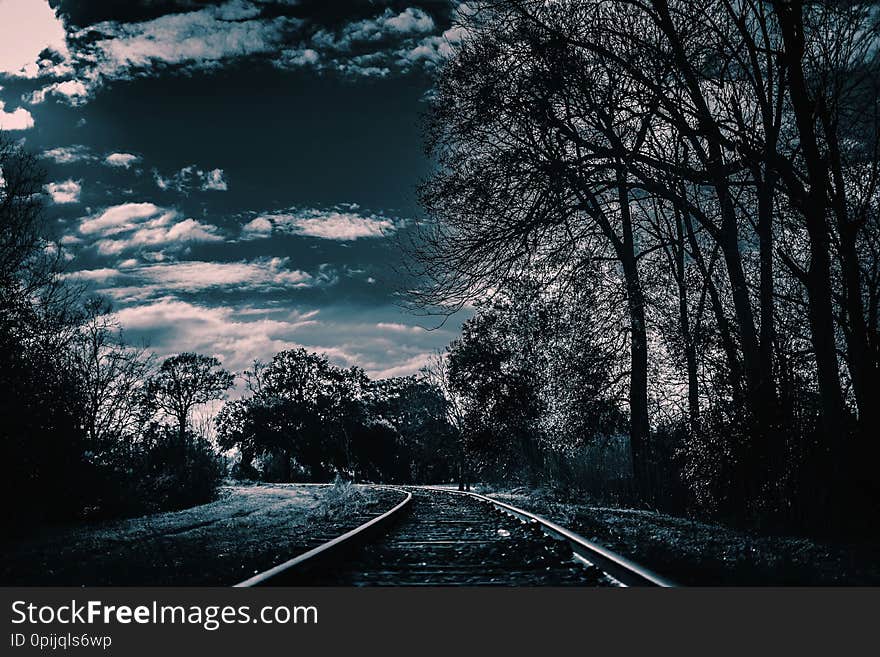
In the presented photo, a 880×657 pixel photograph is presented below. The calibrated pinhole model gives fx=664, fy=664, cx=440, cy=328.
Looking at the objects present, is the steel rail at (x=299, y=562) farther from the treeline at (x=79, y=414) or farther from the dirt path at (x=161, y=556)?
the treeline at (x=79, y=414)

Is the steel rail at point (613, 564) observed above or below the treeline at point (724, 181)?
below

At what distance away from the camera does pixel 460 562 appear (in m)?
5.83

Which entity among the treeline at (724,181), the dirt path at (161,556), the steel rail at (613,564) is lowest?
the dirt path at (161,556)

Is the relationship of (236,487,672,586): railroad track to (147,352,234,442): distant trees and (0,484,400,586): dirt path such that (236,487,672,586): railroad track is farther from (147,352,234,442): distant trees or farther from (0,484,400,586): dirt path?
(147,352,234,442): distant trees

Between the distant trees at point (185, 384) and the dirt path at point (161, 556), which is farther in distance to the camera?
the distant trees at point (185, 384)

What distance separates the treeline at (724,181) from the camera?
29.2 ft

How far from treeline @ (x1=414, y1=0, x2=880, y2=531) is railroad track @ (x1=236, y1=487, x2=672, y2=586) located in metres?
3.73

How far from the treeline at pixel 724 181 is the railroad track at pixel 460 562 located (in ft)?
12.3

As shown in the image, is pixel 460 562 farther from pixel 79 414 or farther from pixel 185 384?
pixel 185 384

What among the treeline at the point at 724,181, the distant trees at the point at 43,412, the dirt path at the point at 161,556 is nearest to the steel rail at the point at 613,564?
the dirt path at the point at 161,556

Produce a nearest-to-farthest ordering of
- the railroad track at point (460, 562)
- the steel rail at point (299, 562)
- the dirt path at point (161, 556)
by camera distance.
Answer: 1. the steel rail at point (299, 562)
2. the railroad track at point (460, 562)
3. the dirt path at point (161, 556)

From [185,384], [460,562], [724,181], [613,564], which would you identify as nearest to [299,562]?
[460,562]
